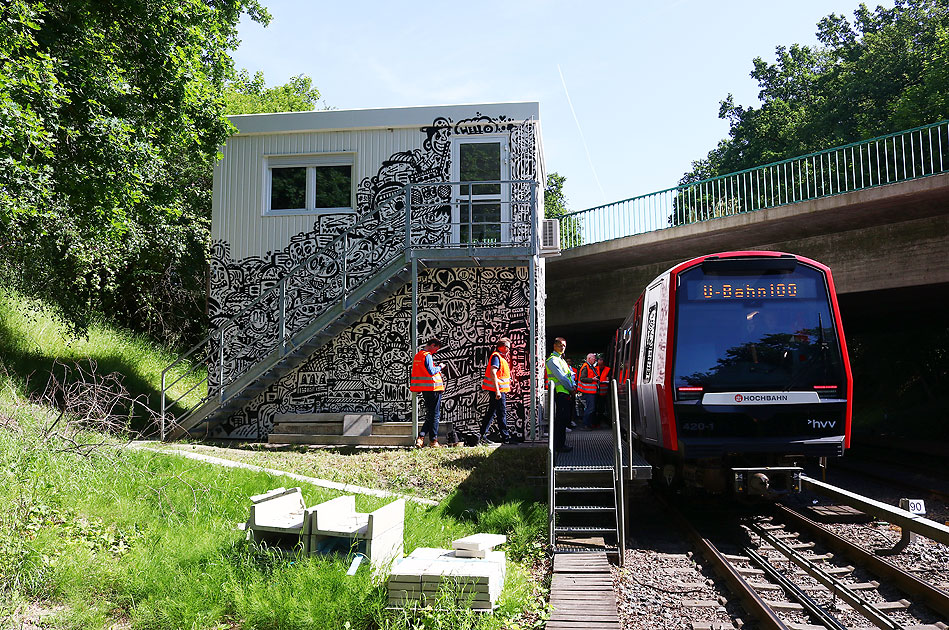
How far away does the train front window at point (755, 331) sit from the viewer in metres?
7.84

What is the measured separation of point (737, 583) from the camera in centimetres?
598

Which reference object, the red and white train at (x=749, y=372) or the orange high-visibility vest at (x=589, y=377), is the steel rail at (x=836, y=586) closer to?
the red and white train at (x=749, y=372)

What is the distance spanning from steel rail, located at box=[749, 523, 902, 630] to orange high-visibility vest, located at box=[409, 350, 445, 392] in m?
A: 6.21

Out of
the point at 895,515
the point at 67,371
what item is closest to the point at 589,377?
the point at 895,515

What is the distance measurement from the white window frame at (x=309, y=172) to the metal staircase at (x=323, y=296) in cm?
82

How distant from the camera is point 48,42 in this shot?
38.2 feet

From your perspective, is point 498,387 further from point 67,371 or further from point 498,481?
point 67,371

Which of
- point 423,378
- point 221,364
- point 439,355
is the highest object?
point 439,355

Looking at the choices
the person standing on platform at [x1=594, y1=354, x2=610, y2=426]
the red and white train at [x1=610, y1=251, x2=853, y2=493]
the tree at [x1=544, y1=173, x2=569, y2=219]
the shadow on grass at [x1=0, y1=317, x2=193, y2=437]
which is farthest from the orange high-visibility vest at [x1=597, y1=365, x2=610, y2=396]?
the tree at [x1=544, y1=173, x2=569, y2=219]

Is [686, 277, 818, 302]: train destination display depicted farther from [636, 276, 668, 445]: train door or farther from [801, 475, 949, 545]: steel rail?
[801, 475, 949, 545]: steel rail

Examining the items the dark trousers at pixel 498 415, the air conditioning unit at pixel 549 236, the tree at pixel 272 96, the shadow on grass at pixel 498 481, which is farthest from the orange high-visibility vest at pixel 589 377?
the tree at pixel 272 96

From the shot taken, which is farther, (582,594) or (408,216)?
(408,216)

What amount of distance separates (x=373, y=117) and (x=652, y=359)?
963 centimetres

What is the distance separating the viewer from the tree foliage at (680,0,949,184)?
28062mm
